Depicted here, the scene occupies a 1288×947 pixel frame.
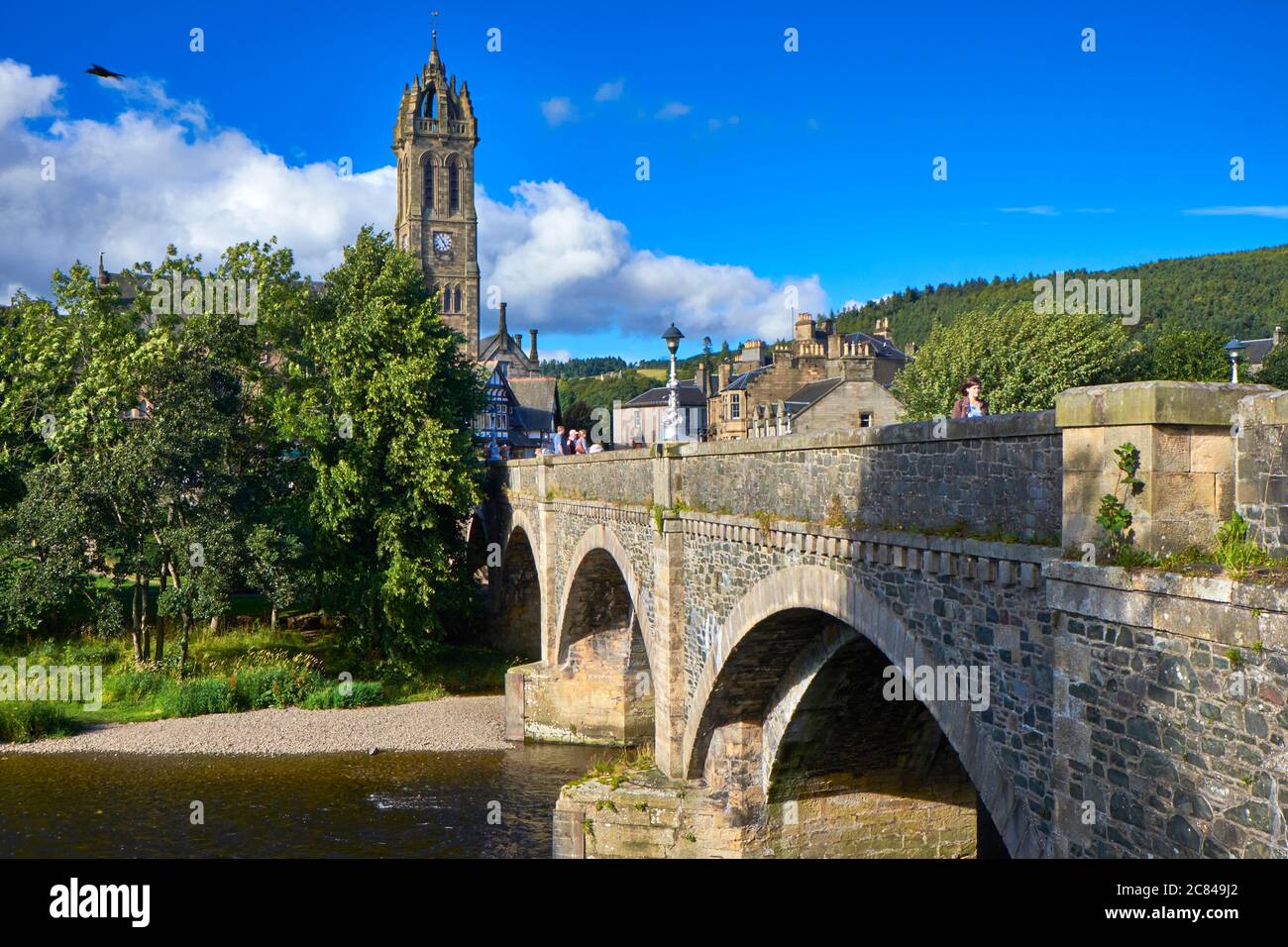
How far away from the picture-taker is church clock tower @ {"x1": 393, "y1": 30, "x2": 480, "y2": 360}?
90.0 meters

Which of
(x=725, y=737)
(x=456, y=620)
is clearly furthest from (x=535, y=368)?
(x=725, y=737)

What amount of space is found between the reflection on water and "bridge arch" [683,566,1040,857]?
→ 4.83 m

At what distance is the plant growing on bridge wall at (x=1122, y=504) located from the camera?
665cm

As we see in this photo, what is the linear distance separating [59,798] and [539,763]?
33.2 feet

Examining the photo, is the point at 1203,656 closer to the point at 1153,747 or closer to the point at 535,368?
the point at 1153,747

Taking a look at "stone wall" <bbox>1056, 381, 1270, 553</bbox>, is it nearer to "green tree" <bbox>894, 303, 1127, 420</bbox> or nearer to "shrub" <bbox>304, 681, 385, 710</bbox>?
"shrub" <bbox>304, 681, 385, 710</bbox>

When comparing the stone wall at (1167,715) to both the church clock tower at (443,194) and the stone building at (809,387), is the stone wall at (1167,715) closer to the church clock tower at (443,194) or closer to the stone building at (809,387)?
the stone building at (809,387)

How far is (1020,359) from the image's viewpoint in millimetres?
39469

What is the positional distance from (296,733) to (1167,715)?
80.7ft

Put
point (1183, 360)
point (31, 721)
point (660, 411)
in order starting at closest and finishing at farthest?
point (31, 721)
point (1183, 360)
point (660, 411)

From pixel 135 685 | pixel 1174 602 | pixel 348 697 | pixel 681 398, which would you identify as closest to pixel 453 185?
pixel 681 398

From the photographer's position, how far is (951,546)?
899cm

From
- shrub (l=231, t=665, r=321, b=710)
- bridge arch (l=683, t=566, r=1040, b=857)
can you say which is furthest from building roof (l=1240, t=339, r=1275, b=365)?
bridge arch (l=683, t=566, r=1040, b=857)

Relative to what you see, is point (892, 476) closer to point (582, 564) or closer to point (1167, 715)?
point (1167, 715)
